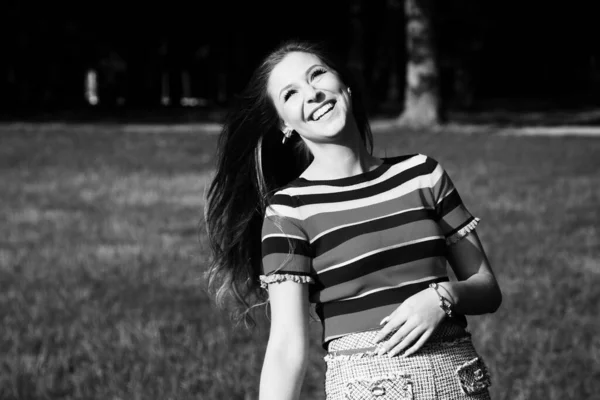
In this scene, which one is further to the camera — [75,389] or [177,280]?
[177,280]

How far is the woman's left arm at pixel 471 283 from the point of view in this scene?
225 centimetres

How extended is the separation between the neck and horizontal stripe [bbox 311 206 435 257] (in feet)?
0.64

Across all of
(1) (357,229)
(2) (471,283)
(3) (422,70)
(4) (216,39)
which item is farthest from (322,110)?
(4) (216,39)

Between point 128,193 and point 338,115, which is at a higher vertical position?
point 338,115

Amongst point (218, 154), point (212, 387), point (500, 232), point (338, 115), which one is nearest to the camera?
point (338, 115)

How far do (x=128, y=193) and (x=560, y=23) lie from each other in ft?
118

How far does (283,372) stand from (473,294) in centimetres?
53

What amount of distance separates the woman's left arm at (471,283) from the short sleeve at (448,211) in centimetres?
3

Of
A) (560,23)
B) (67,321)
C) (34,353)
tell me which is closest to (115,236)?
(67,321)

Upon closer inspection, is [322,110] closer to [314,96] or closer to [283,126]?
[314,96]

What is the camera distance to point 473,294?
231cm

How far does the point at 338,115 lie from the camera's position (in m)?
2.40

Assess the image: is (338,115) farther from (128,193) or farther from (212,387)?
(128,193)

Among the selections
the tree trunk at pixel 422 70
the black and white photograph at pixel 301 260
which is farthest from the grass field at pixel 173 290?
the tree trunk at pixel 422 70
